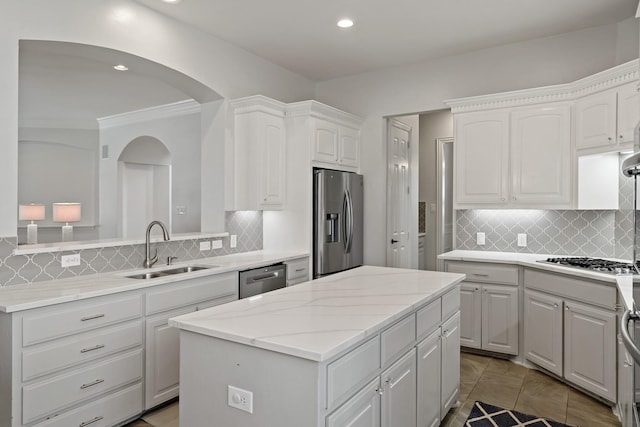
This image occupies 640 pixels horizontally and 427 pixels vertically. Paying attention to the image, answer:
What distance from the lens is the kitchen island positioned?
57.9 inches

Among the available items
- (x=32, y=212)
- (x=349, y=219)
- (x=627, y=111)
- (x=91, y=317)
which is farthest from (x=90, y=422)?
(x=32, y=212)

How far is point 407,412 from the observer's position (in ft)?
6.81

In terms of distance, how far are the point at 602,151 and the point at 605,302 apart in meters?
1.22

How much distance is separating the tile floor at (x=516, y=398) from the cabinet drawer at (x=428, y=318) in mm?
786

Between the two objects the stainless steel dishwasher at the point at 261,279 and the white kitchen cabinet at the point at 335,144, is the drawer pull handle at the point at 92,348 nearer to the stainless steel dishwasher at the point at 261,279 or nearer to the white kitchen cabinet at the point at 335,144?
the stainless steel dishwasher at the point at 261,279

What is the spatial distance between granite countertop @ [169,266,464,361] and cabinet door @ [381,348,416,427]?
0.81ft

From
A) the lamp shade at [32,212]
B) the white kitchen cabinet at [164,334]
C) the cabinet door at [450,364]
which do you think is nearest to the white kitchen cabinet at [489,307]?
the cabinet door at [450,364]

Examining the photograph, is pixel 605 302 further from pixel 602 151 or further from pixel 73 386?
pixel 73 386

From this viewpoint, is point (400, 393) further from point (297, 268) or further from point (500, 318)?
point (297, 268)

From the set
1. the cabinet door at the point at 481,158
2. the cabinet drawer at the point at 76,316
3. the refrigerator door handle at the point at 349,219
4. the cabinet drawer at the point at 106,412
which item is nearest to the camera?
the cabinet drawer at the point at 76,316

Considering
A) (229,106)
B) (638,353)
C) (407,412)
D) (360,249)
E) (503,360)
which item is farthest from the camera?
(360,249)

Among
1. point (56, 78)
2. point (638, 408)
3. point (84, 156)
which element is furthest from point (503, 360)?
point (84, 156)

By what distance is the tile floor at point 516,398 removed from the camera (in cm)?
278

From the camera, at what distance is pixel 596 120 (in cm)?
341
